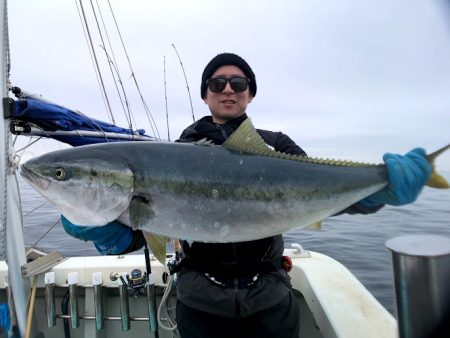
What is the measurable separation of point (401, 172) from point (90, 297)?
12.5 ft

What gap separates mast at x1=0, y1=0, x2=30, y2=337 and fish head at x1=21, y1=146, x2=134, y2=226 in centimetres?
123

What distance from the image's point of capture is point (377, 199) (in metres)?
2.65

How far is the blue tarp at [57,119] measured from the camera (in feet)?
11.0

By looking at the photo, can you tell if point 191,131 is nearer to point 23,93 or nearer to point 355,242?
point 23,93

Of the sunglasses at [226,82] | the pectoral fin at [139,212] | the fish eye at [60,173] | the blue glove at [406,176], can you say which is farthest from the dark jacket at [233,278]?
the sunglasses at [226,82]

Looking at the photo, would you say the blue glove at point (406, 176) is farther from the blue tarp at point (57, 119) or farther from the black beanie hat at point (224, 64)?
the blue tarp at point (57, 119)

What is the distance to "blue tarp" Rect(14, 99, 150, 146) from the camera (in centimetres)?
337

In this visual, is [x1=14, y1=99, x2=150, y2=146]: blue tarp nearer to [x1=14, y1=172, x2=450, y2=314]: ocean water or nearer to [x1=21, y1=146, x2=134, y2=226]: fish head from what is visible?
[x1=21, y1=146, x2=134, y2=226]: fish head

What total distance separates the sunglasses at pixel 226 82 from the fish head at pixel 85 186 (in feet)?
4.10

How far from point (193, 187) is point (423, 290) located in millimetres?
1410

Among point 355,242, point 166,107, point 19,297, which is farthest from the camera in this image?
point 355,242

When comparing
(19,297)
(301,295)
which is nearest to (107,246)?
(19,297)

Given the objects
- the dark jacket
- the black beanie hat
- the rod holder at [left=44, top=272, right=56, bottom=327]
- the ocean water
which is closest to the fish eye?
the dark jacket

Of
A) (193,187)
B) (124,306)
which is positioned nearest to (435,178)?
(193,187)
